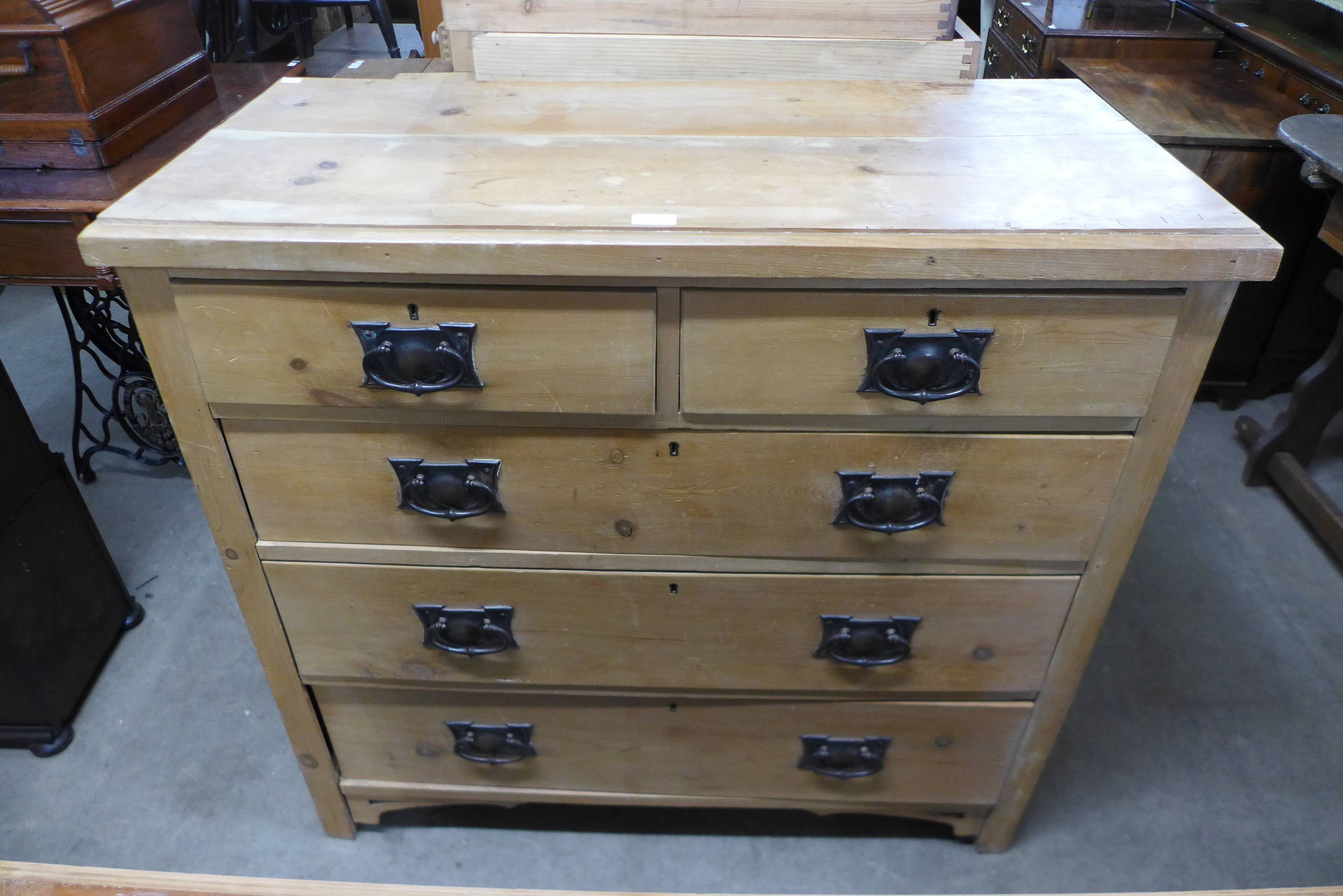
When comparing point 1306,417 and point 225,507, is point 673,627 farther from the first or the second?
point 1306,417

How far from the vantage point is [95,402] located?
7.09ft

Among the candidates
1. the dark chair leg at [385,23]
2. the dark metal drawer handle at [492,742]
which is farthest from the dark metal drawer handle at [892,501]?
the dark chair leg at [385,23]

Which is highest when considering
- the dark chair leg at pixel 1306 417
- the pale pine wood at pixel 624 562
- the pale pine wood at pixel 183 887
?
the pale pine wood at pixel 624 562

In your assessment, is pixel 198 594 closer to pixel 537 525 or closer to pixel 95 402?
pixel 95 402

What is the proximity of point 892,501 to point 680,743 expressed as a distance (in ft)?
1.74

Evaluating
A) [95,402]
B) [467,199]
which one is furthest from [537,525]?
[95,402]

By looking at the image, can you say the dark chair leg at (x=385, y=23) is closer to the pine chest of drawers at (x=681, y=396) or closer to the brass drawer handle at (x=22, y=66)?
the brass drawer handle at (x=22, y=66)

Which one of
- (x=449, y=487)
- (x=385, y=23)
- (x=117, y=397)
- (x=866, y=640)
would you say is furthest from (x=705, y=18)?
(x=385, y=23)

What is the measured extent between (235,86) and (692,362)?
1.90 meters

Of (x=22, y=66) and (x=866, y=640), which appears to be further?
(x=22, y=66)

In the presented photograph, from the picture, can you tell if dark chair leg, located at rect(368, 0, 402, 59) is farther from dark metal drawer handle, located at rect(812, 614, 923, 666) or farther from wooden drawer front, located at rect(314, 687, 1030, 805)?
dark metal drawer handle, located at rect(812, 614, 923, 666)

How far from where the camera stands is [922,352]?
85 centimetres

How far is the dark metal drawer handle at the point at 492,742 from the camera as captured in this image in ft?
4.09

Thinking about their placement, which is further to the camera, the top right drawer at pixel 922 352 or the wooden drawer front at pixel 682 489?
the wooden drawer front at pixel 682 489
